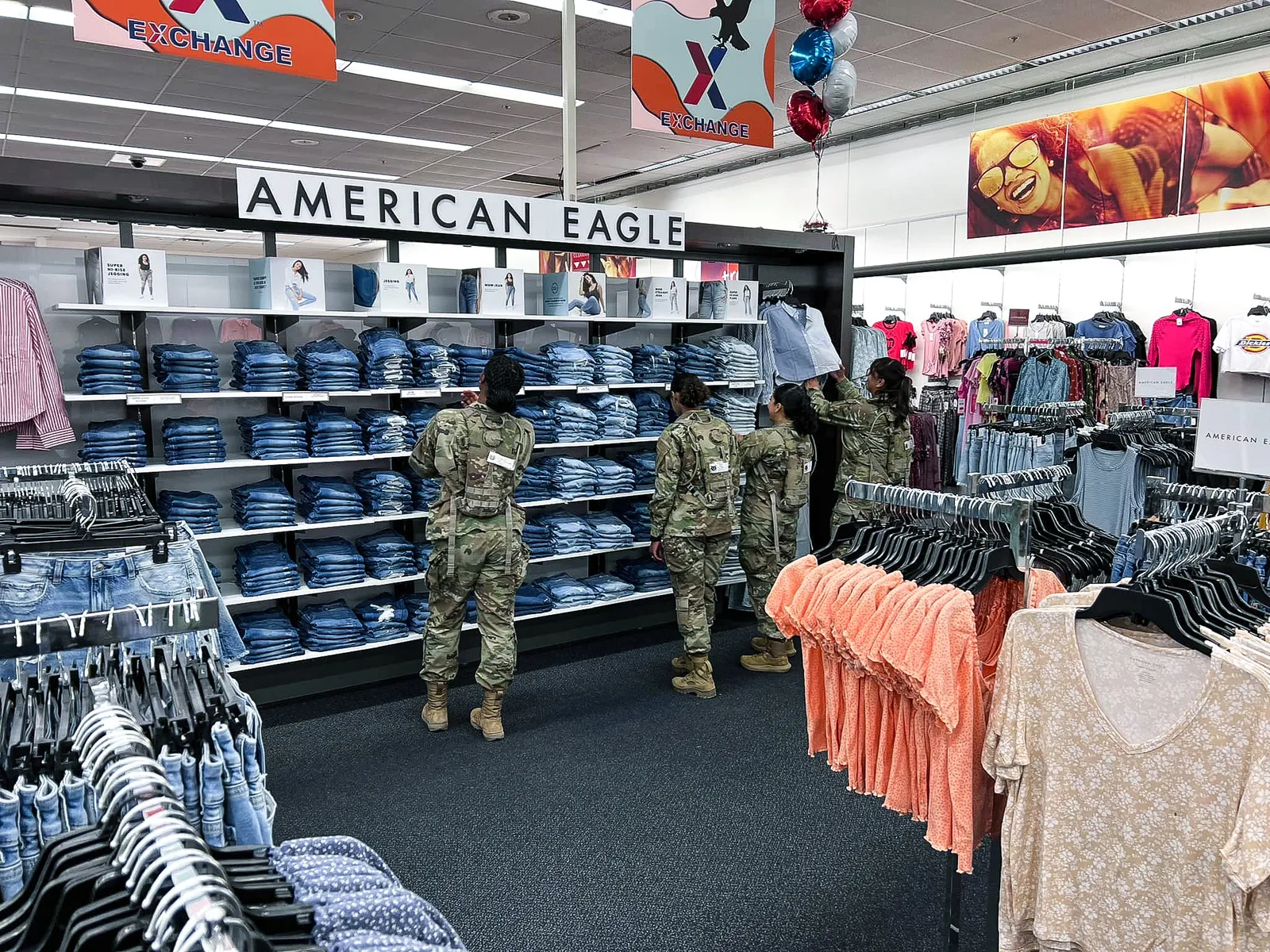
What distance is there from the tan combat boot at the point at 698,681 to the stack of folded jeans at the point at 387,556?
164 cm

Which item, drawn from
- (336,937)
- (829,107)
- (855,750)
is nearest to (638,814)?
(855,750)

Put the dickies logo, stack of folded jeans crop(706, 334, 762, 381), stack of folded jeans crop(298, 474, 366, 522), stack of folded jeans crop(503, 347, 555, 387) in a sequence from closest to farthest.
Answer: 1. stack of folded jeans crop(298, 474, 366, 522)
2. stack of folded jeans crop(503, 347, 555, 387)
3. stack of folded jeans crop(706, 334, 762, 381)
4. the dickies logo

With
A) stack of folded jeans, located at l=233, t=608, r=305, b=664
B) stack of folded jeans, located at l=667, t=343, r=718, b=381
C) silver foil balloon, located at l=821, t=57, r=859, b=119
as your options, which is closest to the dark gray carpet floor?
stack of folded jeans, located at l=233, t=608, r=305, b=664

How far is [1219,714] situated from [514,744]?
10.7 ft

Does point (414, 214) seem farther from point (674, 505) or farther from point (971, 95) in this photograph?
point (971, 95)

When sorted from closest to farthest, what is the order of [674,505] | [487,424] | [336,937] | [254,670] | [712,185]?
1. [336,937]
2. [487,424]
3. [254,670]
4. [674,505]
5. [712,185]

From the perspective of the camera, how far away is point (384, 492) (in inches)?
191

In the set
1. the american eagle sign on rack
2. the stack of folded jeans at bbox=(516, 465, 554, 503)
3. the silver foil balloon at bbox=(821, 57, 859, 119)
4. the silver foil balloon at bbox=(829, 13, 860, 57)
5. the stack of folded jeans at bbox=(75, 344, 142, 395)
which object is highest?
the silver foil balloon at bbox=(829, 13, 860, 57)

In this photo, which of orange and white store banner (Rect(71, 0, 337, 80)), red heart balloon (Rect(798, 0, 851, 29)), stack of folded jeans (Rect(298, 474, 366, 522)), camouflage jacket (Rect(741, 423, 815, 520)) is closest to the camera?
orange and white store banner (Rect(71, 0, 337, 80))

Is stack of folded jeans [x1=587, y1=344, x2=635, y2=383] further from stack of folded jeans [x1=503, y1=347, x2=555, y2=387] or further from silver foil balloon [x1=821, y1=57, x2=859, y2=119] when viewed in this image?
silver foil balloon [x1=821, y1=57, x2=859, y2=119]

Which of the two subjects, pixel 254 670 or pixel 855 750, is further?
pixel 254 670

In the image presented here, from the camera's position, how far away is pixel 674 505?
4.96 m

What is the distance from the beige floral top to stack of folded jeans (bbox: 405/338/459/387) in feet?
12.0

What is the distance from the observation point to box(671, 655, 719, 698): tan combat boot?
A: 4934mm
